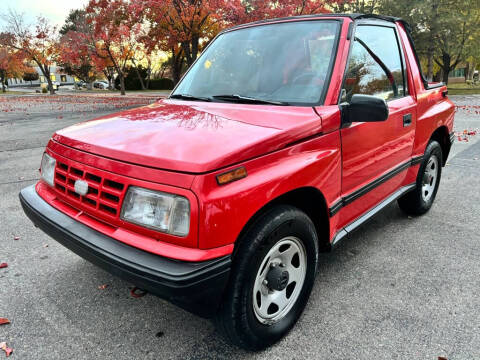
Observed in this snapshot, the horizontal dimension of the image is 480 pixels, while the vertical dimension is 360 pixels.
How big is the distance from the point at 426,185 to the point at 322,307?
225cm

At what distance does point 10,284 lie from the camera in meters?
2.89

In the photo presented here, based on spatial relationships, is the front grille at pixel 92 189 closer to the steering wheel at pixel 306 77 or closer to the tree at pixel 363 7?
the steering wheel at pixel 306 77

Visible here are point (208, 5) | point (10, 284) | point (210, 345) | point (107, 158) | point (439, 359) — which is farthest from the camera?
point (208, 5)

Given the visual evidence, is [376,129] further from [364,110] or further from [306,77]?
[306,77]

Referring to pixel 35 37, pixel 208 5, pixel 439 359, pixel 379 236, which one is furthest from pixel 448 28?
pixel 35 37

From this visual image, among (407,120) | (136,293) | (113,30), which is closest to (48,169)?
(136,293)

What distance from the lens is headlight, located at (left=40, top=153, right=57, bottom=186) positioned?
94.4 inches

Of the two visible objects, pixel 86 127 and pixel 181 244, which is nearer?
pixel 181 244

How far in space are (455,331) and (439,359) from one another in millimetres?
318

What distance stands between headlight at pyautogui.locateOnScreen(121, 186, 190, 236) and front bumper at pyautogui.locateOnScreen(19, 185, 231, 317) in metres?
0.14

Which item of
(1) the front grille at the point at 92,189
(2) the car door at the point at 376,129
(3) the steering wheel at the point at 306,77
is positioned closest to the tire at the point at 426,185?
(2) the car door at the point at 376,129

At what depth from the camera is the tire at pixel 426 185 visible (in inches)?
148

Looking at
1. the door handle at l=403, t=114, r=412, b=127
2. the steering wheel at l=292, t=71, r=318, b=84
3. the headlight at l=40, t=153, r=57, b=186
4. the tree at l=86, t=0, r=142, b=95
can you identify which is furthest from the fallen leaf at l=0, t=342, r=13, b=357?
the tree at l=86, t=0, r=142, b=95

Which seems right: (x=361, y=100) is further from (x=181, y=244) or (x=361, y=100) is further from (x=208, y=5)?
(x=208, y=5)
